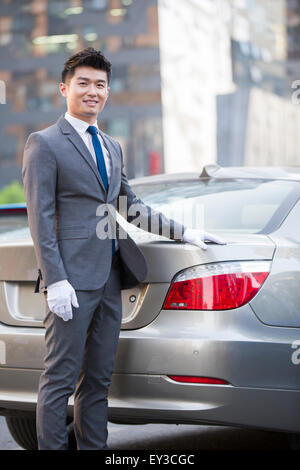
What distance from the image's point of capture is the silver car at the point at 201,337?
3.20m

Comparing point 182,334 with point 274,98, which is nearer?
point 182,334

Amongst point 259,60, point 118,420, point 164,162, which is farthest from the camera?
point 259,60

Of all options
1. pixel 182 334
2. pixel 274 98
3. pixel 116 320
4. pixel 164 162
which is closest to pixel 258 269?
pixel 182 334

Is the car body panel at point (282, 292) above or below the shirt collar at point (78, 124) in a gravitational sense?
below

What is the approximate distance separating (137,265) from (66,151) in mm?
541

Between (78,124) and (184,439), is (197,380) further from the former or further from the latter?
(184,439)

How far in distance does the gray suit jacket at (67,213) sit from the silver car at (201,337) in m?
0.19

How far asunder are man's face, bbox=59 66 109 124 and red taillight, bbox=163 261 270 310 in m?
0.78

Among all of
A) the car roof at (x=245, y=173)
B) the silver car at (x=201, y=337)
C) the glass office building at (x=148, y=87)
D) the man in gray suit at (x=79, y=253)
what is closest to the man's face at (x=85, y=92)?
the man in gray suit at (x=79, y=253)

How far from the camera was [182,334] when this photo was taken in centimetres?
322

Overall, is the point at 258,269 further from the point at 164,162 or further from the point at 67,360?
the point at 164,162

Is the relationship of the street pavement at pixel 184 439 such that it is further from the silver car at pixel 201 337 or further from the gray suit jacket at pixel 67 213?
the gray suit jacket at pixel 67 213

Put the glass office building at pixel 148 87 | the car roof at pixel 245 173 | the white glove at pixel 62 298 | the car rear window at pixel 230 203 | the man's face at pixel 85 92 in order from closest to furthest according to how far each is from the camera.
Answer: the white glove at pixel 62 298, the man's face at pixel 85 92, the car rear window at pixel 230 203, the car roof at pixel 245 173, the glass office building at pixel 148 87

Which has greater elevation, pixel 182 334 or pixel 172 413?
pixel 182 334
